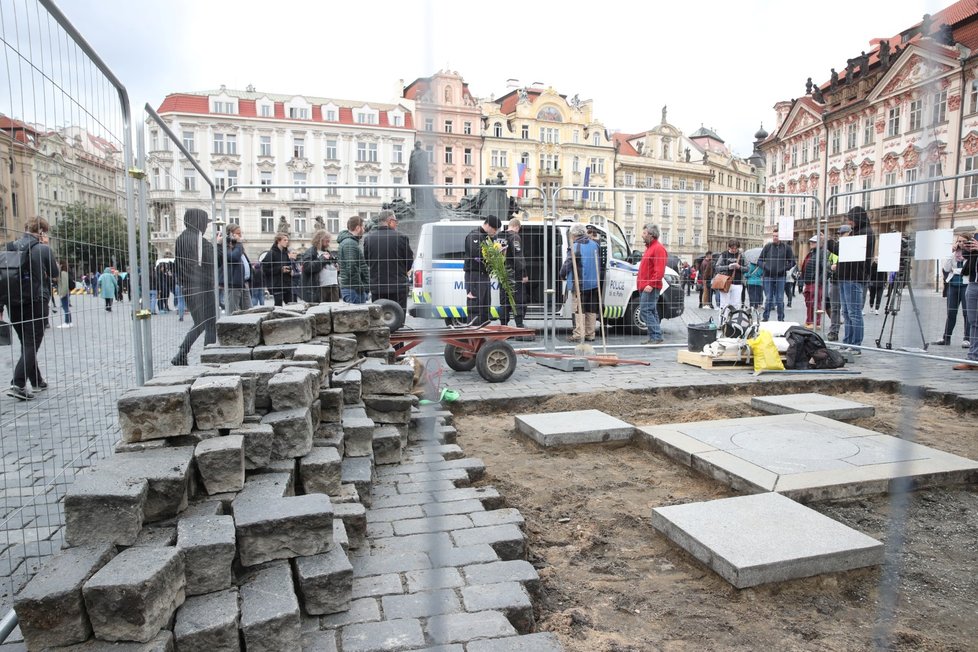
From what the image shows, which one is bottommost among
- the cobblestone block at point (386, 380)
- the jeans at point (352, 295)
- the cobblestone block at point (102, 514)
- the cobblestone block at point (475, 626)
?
the cobblestone block at point (475, 626)

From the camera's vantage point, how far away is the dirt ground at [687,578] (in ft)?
8.13

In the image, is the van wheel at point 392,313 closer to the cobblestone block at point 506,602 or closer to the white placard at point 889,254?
the cobblestone block at point 506,602

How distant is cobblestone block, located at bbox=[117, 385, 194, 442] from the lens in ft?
8.84

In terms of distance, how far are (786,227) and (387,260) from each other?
6.68m

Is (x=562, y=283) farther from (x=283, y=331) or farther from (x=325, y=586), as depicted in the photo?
(x=325, y=586)

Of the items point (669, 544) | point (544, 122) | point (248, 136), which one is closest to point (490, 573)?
point (669, 544)

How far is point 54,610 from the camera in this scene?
1.98 metres

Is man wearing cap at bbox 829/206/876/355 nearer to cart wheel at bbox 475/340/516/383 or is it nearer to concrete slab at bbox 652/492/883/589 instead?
cart wheel at bbox 475/340/516/383

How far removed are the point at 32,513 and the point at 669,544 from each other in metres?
3.35

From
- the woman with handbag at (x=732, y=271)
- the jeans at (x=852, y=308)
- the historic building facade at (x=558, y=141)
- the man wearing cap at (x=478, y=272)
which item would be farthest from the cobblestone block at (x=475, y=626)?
the historic building facade at (x=558, y=141)

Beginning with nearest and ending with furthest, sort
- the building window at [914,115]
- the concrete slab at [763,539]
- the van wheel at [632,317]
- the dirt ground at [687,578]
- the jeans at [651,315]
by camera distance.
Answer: the building window at [914,115] < the dirt ground at [687,578] < the concrete slab at [763,539] < the jeans at [651,315] < the van wheel at [632,317]

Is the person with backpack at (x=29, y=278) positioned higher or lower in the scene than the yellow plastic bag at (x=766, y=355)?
higher

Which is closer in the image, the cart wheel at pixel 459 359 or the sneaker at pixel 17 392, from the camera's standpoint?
the sneaker at pixel 17 392

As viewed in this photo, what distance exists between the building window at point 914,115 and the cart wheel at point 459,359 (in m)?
6.67
